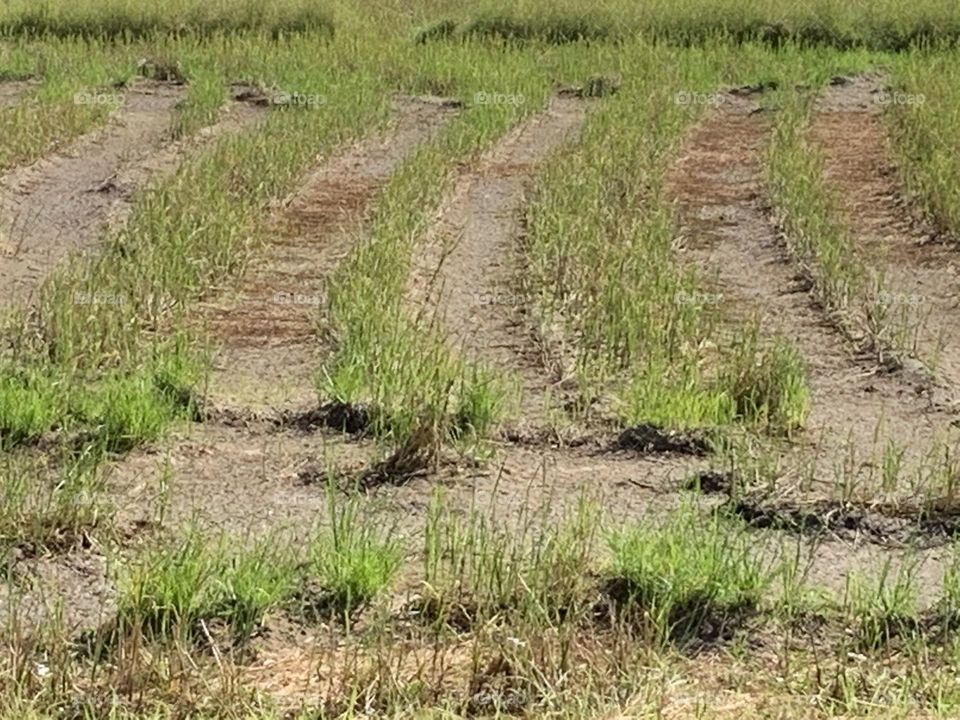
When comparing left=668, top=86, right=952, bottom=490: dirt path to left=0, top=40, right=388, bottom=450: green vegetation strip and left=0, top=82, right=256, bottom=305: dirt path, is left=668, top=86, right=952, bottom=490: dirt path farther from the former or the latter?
left=0, top=82, right=256, bottom=305: dirt path

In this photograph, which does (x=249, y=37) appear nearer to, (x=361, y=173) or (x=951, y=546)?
(x=361, y=173)

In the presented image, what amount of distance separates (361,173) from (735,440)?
484 centimetres

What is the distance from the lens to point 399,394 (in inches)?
185

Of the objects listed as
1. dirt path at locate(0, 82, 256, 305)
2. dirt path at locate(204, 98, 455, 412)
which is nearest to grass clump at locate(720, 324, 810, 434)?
dirt path at locate(204, 98, 455, 412)

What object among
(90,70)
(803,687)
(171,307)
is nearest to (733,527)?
(803,687)

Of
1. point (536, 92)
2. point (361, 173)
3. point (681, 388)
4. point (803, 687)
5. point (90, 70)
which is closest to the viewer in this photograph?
point (803, 687)
